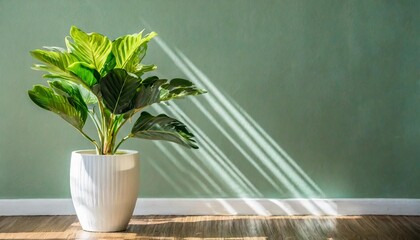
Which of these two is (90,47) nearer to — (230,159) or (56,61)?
(56,61)

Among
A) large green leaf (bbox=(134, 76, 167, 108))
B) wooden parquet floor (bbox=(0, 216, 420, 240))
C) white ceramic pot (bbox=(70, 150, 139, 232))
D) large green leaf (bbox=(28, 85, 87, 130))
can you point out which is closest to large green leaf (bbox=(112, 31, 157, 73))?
large green leaf (bbox=(134, 76, 167, 108))

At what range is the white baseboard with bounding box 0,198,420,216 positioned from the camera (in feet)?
11.3

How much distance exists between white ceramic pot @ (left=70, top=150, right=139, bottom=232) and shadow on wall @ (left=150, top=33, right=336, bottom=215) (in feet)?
1.72

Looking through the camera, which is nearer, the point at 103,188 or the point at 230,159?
the point at 103,188

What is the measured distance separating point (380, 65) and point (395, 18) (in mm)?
269

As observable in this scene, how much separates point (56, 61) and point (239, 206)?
4.30 feet

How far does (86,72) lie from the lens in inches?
112

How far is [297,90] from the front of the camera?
3514 mm

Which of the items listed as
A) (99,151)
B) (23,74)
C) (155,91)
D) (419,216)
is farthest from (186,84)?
(419,216)

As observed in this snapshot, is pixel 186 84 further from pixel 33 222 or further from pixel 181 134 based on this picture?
pixel 33 222

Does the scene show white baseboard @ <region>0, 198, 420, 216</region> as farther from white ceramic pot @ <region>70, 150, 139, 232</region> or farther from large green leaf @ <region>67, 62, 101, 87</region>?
large green leaf @ <region>67, 62, 101, 87</region>

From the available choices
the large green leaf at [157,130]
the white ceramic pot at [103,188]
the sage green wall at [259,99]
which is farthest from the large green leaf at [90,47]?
the sage green wall at [259,99]

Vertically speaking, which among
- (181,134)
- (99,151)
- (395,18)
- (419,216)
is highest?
(99,151)

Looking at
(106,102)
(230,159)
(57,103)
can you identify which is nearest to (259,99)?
(230,159)
